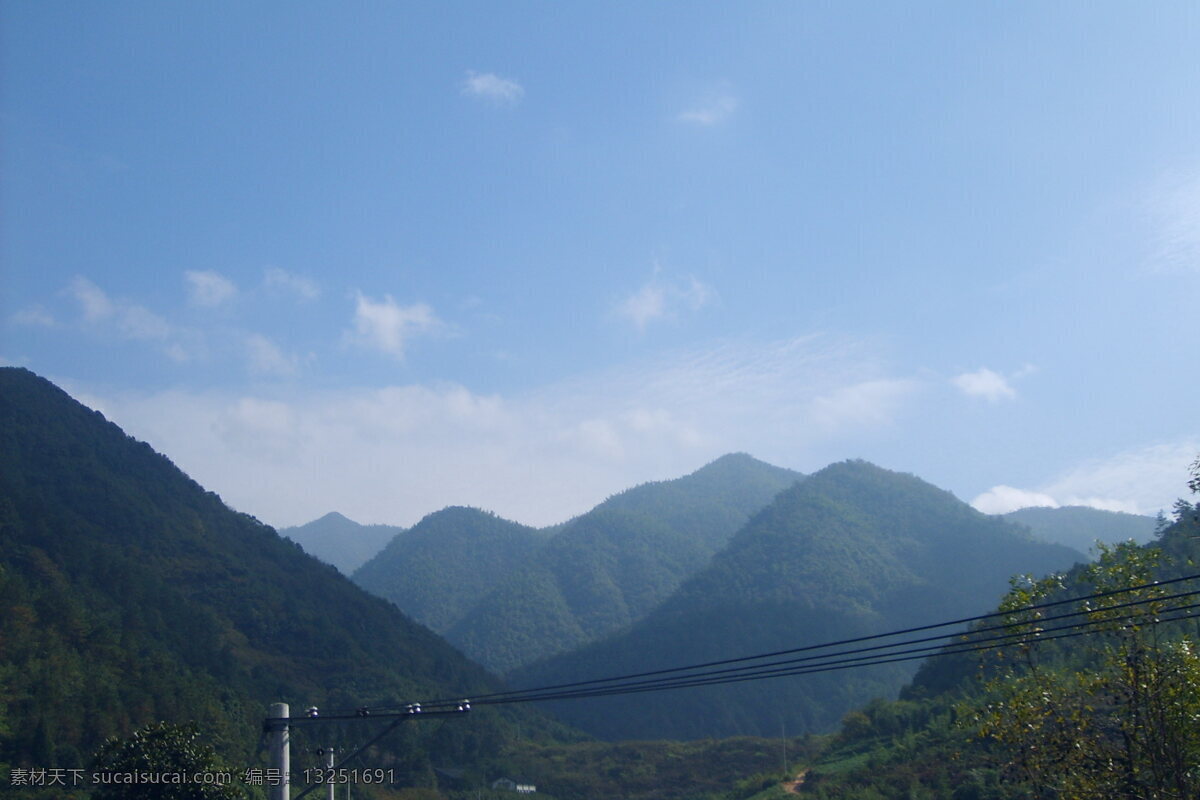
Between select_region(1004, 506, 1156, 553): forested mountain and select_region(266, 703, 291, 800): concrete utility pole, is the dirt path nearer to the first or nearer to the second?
select_region(266, 703, 291, 800): concrete utility pole

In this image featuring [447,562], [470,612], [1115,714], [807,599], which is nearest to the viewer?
[1115,714]

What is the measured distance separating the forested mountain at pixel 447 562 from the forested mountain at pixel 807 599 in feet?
93.8

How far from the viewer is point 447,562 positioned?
135 meters

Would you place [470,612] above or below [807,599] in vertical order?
above

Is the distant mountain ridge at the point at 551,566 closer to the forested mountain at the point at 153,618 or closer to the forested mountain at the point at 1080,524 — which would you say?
the forested mountain at the point at 153,618

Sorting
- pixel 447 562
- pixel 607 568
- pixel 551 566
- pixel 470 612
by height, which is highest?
pixel 447 562

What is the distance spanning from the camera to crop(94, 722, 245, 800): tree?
19578mm

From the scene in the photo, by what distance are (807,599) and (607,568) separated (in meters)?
34.4

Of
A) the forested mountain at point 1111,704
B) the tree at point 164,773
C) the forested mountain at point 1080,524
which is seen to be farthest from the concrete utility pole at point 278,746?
the forested mountain at point 1080,524

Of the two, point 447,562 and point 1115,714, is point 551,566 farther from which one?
point 1115,714

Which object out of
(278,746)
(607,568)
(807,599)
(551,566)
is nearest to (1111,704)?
(278,746)

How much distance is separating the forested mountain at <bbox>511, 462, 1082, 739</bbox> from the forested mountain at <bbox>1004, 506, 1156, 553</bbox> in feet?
45.4

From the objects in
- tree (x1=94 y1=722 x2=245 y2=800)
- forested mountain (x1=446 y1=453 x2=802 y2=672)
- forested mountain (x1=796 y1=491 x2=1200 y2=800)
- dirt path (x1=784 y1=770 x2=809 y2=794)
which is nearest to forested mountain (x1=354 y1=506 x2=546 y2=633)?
forested mountain (x1=446 y1=453 x2=802 y2=672)

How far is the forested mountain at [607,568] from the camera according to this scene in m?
107
